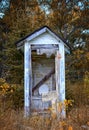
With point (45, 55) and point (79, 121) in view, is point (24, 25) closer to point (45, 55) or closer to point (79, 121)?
point (45, 55)

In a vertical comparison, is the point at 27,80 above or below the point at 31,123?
above

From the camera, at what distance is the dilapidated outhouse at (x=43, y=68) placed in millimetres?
8828

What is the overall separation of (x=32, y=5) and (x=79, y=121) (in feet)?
52.6

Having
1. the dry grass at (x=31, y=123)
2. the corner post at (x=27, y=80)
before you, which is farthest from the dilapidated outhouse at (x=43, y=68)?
the dry grass at (x=31, y=123)

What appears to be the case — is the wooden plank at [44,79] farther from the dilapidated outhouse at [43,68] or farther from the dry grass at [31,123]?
the dry grass at [31,123]

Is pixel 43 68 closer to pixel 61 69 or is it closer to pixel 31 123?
pixel 61 69

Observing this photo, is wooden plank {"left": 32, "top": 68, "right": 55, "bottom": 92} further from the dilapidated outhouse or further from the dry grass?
the dry grass

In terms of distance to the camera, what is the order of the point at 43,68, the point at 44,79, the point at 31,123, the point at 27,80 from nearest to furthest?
the point at 31,123 < the point at 27,80 < the point at 44,79 < the point at 43,68

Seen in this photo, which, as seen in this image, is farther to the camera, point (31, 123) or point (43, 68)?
point (43, 68)

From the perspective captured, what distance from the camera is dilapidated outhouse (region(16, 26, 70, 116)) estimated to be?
8.83 metres

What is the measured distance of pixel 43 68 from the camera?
10.3 m

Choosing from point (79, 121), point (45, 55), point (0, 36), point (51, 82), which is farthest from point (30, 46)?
point (0, 36)

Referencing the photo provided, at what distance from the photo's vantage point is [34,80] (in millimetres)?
10219

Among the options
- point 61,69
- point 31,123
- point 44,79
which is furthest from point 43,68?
point 31,123
